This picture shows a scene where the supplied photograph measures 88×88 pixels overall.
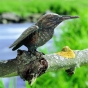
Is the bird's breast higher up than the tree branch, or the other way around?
the bird's breast

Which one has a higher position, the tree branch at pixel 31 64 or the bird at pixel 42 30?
the bird at pixel 42 30

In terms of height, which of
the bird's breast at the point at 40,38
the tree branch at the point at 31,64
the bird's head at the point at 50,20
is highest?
the bird's head at the point at 50,20

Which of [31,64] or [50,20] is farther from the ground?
[50,20]

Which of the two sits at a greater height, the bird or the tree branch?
the bird

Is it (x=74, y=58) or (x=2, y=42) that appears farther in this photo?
(x=2, y=42)

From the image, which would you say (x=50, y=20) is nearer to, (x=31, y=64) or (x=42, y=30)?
(x=42, y=30)

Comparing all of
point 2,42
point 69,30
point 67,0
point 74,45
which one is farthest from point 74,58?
point 67,0

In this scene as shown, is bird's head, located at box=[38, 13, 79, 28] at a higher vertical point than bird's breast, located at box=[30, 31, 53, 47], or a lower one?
higher

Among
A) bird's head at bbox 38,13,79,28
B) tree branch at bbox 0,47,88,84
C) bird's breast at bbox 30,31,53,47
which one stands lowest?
tree branch at bbox 0,47,88,84

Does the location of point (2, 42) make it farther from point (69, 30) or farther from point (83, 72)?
point (83, 72)

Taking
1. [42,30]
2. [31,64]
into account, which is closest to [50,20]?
[42,30]

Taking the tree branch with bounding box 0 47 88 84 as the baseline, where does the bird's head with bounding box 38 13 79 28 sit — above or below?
above
